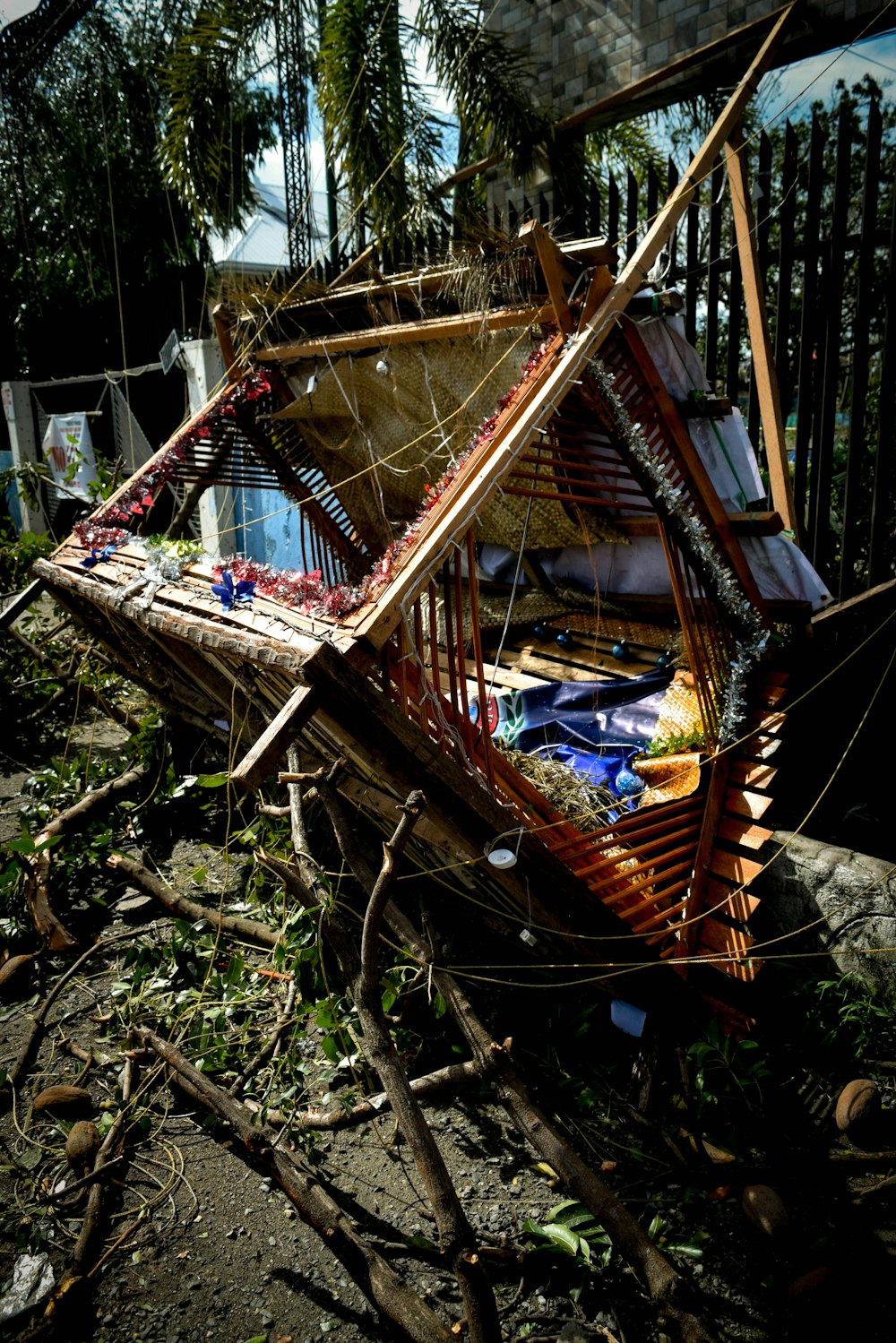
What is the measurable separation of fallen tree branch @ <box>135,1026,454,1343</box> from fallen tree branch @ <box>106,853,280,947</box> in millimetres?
647

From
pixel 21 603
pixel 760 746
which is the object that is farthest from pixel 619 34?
pixel 21 603

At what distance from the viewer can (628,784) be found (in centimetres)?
374

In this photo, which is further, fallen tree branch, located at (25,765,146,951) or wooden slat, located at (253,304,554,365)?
fallen tree branch, located at (25,765,146,951)

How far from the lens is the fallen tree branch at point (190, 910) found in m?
3.53

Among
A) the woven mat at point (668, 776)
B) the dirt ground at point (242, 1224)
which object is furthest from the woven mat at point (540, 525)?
the dirt ground at point (242, 1224)

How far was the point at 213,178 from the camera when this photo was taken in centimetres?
866

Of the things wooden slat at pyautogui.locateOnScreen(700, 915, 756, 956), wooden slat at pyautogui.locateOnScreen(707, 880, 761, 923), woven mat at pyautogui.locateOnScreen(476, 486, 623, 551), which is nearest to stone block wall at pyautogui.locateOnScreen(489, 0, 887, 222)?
woven mat at pyautogui.locateOnScreen(476, 486, 623, 551)

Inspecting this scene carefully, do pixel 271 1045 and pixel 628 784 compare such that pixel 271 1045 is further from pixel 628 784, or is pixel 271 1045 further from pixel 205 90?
pixel 205 90

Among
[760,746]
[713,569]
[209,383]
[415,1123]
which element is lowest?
[415,1123]

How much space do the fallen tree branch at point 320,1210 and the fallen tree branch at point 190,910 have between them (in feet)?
2.12

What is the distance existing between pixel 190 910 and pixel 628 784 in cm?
192

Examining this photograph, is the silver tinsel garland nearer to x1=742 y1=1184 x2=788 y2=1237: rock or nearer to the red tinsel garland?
the red tinsel garland

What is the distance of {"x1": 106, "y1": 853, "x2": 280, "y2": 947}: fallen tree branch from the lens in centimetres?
353

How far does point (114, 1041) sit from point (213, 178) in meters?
8.37
